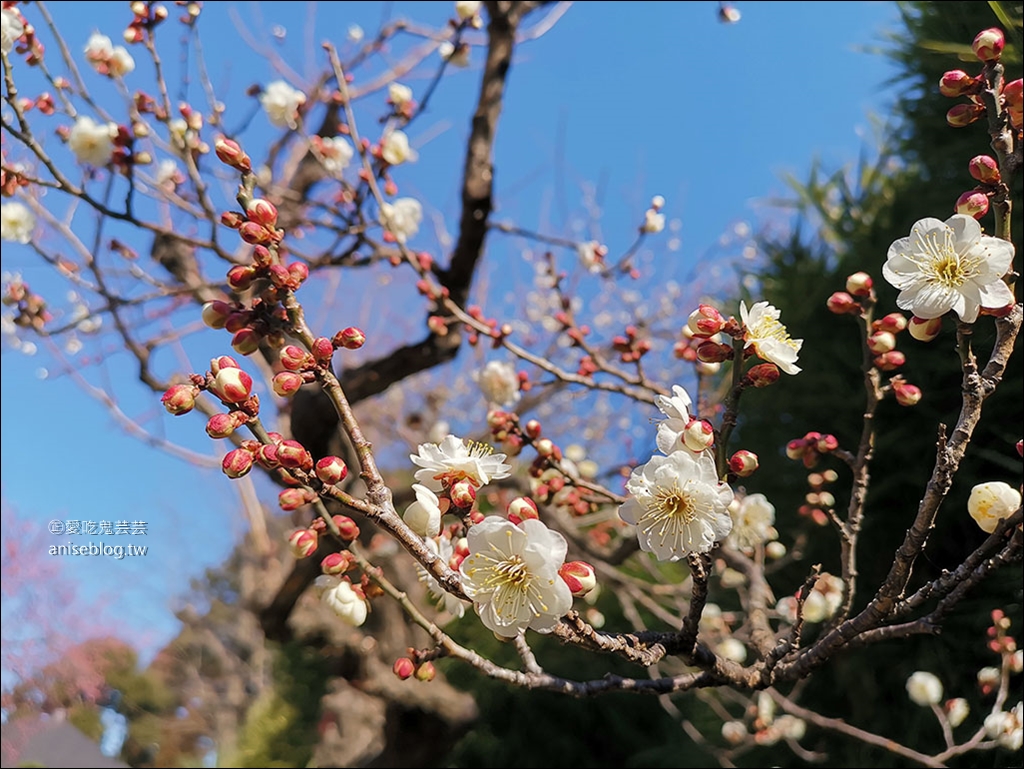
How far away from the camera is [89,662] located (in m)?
3.58

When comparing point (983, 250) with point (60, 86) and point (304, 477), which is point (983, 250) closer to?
point (304, 477)

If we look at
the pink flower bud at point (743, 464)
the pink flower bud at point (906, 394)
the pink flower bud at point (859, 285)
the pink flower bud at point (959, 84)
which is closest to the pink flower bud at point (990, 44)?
the pink flower bud at point (959, 84)

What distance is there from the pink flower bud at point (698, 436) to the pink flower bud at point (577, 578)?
156mm

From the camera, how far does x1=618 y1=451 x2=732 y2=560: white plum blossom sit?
61cm

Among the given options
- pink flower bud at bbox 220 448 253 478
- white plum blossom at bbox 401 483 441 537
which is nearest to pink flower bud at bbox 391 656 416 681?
white plum blossom at bbox 401 483 441 537

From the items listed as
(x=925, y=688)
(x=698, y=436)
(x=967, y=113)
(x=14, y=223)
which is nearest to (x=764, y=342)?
(x=698, y=436)

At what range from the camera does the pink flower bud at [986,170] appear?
2.12ft

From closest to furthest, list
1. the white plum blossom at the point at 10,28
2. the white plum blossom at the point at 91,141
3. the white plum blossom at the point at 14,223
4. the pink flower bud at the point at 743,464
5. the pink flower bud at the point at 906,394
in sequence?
the pink flower bud at the point at 743,464, the pink flower bud at the point at 906,394, the white plum blossom at the point at 10,28, the white plum blossom at the point at 91,141, the white plum blossom at the point at 14,223

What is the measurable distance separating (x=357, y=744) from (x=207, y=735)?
269 inches

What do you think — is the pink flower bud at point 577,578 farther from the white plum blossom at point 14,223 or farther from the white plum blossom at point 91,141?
the white plum blossom at point 14,223

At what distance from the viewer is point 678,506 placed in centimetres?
64

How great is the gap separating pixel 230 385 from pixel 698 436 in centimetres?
43

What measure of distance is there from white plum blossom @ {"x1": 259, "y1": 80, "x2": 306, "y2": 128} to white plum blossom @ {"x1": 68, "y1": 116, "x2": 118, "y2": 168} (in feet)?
1.63

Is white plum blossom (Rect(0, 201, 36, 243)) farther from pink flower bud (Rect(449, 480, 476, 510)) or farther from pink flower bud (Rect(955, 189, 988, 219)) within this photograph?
pink flower bud (Rect(955, 189, 988, 219))
